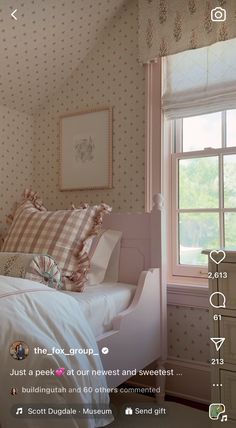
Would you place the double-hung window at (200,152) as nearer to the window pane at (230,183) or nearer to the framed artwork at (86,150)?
the window pane at (230,183)

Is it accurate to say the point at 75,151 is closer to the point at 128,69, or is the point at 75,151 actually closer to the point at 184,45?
the point at 128,69

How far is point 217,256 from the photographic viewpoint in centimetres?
98

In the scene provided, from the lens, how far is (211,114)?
4.91 feet

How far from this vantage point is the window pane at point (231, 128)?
1437mm

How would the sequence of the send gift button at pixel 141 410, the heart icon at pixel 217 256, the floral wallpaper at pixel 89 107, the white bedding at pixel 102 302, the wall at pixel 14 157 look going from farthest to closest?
the wall at pixel 14 157 → the floral wallpaper at pixel 89 107 → the white bedding at pixel 102 302 → the heart icon at pixel 217 256 → the send gift button at pixel 141 410

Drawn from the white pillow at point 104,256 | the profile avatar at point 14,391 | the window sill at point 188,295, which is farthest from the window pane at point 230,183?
the profile avatar at point 14,391

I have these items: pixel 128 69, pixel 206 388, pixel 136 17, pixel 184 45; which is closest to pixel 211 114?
pixel 184 45

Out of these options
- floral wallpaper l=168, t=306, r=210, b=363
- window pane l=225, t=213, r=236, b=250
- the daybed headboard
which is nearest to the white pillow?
the daybed headboard

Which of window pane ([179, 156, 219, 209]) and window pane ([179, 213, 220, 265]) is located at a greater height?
window pane ([179, 156, 219, 209])

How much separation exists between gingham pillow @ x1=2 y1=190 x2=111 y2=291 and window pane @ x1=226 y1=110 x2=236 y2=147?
558mm

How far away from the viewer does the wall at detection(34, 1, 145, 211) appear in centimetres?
163

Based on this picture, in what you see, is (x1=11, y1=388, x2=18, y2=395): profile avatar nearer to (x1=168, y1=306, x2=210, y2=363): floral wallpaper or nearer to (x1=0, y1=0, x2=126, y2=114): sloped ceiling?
(x1=168, y1=306, x2=210, y2=363): floral wallpaper

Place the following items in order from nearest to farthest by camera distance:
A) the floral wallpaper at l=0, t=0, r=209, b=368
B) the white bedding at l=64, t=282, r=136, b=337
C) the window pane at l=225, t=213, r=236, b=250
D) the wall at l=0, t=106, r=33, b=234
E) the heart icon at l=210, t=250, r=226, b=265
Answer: the heart icon at l=210, t=250, r=226, b=265 < the white bedding at l=64, t=282, r=136, b=337 < the window pane at l=225, t=213, r=236, b=250 < the floral wallpaper at l=0, t=0, r=209, b=368 < the wall at l=0, t=106, r=33, b=234

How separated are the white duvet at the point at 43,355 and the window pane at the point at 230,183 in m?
0.77
